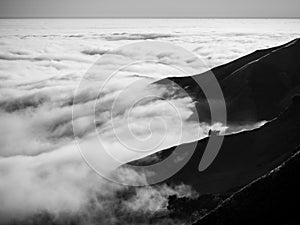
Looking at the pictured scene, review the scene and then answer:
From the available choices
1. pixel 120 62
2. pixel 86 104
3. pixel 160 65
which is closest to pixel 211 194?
pixel 86 104

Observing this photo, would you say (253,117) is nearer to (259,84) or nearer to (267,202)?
(259,84)

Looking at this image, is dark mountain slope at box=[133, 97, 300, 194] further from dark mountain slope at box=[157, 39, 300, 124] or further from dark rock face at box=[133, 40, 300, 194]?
dark mountain slope at box=[157, 39, 300, 124]

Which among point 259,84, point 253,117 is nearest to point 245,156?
point 253,117

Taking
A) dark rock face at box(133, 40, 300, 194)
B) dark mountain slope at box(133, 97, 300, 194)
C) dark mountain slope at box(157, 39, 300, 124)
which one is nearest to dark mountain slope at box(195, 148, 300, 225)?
dark rock face at box(133, 40, 300, 194)

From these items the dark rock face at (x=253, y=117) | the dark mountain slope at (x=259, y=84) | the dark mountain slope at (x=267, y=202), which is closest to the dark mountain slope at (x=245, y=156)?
the dark rock face at (x=253, y=117)

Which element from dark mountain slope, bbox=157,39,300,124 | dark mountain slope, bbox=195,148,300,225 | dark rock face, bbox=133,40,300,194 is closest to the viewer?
dark mountain slope, bbox=195,148,300,225

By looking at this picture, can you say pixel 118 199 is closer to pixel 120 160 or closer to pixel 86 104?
pixel 120 160
